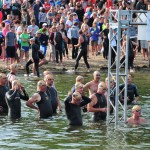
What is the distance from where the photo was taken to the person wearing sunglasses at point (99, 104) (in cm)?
2977

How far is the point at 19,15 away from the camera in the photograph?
171 feet

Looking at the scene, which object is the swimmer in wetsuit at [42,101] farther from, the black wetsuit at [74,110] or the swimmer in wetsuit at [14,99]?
the black wetsuit at [74,110]

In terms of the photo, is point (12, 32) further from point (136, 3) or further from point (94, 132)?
point (94, 132)

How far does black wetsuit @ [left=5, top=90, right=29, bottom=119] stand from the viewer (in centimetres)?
3034

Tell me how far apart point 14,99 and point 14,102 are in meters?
0.12

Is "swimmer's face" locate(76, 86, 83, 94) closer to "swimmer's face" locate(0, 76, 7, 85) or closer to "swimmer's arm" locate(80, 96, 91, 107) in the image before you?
"swimmer's arm" locate(80, 96, 91, 107)

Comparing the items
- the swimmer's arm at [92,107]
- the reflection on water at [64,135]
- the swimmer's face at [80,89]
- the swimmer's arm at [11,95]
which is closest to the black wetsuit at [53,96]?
the reflection on water at [64,135]

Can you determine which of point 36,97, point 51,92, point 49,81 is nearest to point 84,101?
point 36,97

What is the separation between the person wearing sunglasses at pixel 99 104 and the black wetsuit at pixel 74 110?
62 centimetres

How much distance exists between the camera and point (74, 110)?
2891 centimetres

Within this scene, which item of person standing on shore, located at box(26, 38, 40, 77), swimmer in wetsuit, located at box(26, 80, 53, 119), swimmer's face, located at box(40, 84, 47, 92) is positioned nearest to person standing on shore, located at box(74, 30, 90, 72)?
person standing on shore, located at box(26, 38, 40, 77)

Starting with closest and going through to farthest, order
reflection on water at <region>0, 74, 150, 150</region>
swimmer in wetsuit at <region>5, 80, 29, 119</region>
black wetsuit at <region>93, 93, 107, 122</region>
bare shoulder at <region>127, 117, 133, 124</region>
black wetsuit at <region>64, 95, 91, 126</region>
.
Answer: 1. reflection on water at <region>0, 74, 150, 150</region>
2. black wetsuit at <region>64, 95, 91, 126</region>
3. bare shoulder at <region>127, 117, 133, 124</region>
4. black wetsuit at <region>93, 93, 107, 122</region>
5. swimmer in wetsuit at <region>5, 80, 29, 119</region>

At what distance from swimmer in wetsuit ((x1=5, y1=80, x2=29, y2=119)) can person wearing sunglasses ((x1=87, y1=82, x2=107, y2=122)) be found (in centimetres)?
247

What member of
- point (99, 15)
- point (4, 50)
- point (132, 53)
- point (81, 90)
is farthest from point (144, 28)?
point (99, 15)
